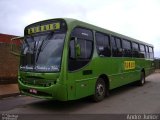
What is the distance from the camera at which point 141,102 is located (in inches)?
384

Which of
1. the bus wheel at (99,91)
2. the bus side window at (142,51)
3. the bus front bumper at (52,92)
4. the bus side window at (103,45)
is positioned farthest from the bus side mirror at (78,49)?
the bus side window at (142,51)

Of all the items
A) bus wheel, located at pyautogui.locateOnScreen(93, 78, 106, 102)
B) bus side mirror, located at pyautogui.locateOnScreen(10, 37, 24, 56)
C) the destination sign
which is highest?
the destination sign

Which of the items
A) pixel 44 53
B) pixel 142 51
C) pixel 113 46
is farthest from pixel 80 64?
pixel 142 51

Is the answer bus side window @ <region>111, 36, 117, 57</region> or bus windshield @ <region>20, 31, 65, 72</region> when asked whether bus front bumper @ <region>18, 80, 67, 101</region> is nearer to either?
bus windshield @ <region>20, 31, 65, 72</region>

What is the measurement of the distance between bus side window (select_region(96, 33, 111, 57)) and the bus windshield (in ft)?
7.28

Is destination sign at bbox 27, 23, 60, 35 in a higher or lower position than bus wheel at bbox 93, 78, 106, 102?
higher

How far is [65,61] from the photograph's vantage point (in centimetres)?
779

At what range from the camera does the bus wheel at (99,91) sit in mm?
9641

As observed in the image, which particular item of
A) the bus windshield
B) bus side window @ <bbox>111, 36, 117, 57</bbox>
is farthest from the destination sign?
bus side window @ <bbox>111, 36, 117, 57</bbox>

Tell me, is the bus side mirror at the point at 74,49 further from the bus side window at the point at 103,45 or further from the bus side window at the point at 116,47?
the bus side window at the point at 116,47

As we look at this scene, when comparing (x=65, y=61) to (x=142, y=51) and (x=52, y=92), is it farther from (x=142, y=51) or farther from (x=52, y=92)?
(x=142, y=51)

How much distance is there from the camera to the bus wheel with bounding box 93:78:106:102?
964cm

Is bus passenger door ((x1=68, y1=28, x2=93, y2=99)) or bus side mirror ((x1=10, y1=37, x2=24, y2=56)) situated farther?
bus side mirror ((x1=10, y1=37, x2=24, y2=56))

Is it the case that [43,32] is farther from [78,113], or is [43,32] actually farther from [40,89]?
[78,113]
